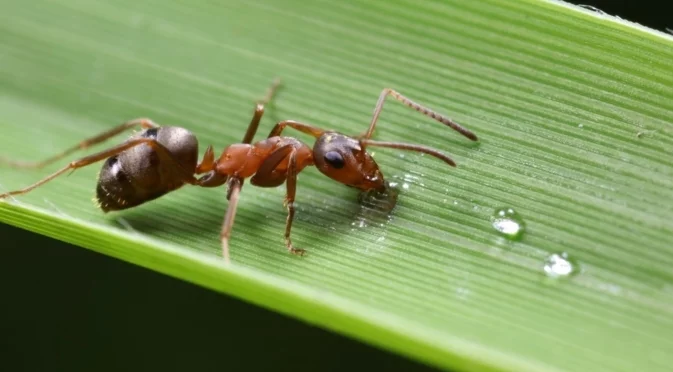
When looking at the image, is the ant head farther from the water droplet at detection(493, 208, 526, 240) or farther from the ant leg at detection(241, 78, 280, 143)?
the water droplet at detection(493, 208, 526, 240)

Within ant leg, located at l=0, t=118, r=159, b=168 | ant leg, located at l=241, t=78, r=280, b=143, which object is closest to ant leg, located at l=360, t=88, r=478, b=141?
ant leg, located at l=241, t=78, r=280, b=143

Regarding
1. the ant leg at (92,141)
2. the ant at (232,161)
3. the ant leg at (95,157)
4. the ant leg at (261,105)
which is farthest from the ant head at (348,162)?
the ant leg at (92,141)

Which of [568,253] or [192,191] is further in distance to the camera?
[192,191]

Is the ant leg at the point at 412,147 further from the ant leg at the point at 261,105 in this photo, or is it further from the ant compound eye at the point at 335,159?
the ant leg at the point at 261,105

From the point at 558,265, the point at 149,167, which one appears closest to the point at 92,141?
the point at 149,167

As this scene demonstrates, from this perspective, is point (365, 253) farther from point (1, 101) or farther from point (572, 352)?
point (1, 101)

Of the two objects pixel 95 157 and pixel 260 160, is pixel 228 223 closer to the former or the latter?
pixel 260 160

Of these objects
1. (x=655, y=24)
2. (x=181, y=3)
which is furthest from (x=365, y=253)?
(x=655, y=24)
